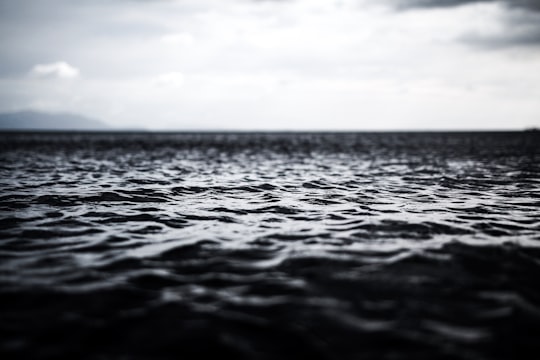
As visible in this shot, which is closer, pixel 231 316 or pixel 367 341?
pixel 367 341

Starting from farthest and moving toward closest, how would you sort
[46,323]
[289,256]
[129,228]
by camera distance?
[129,228]
[289,256]
[46,323]

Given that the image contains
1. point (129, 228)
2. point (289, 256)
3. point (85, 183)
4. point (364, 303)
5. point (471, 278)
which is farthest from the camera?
point (85, 183)

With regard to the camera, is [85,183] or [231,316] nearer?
[231,316]

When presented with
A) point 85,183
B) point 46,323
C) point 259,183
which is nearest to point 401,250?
point 46,323

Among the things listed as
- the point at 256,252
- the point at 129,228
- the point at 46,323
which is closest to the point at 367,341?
the point at 256,252

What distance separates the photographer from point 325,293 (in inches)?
186

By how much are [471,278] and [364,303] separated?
200 cm

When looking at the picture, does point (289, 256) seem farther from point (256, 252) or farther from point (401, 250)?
point (401, 250)

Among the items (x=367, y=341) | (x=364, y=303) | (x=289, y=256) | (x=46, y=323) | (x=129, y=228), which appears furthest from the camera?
(x=129, y=228)

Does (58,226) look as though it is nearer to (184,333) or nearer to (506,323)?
(184,333)

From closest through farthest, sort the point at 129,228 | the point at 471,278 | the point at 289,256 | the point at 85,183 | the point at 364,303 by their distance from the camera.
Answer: the point at 364,303, the point at 471,278, the point at 289,256, the point at 129,228, the point at 85,183

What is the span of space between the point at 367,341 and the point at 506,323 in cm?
172

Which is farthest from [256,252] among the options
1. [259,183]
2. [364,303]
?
[259,183]

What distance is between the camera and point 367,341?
362cm
